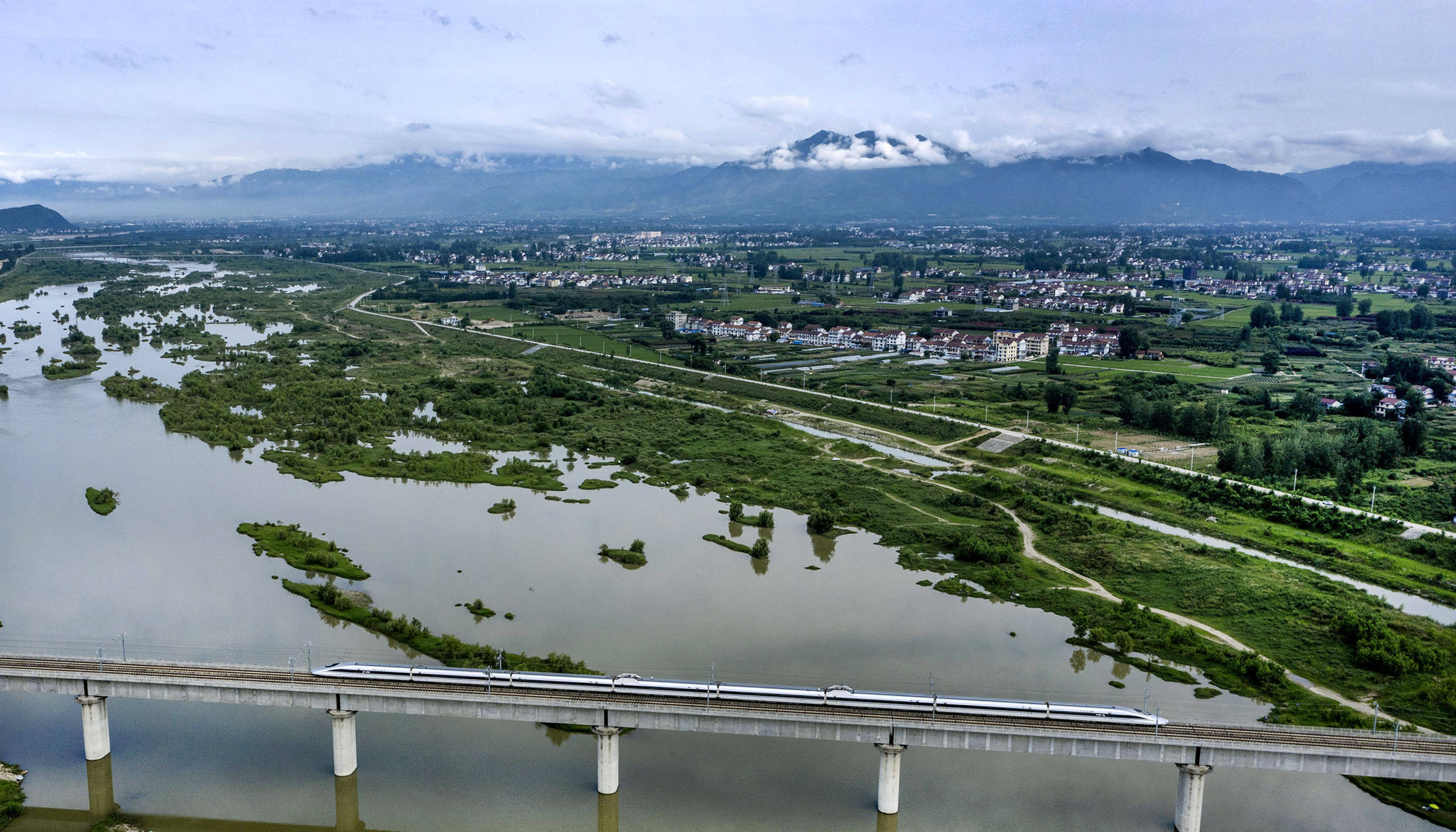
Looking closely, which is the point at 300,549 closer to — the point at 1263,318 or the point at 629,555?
the point at 629,555

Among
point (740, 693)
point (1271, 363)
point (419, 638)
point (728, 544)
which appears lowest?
point (419, 638)

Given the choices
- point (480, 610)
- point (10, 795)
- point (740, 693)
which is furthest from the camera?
point (480, 610)

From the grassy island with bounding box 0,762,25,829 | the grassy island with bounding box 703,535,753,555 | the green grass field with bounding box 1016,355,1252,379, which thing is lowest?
the grassy island with bounding box 0,762,25,829

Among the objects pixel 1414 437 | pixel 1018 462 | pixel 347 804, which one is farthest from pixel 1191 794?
pixel 1414 437

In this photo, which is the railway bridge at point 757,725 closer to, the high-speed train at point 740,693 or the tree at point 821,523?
the high-speed train at point 740,693

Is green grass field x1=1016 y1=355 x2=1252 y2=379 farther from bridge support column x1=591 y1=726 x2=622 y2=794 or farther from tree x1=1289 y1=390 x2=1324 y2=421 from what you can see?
bridge support column x1=591 y1=726 x2=622 y2=794

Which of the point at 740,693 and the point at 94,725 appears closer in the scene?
the point at 740,693

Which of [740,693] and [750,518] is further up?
[740,693]

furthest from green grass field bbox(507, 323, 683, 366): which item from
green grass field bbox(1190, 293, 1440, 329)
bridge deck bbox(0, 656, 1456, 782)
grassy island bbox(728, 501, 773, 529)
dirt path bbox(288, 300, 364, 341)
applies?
green grass field bbox(1190, 293, 1440, 329)
